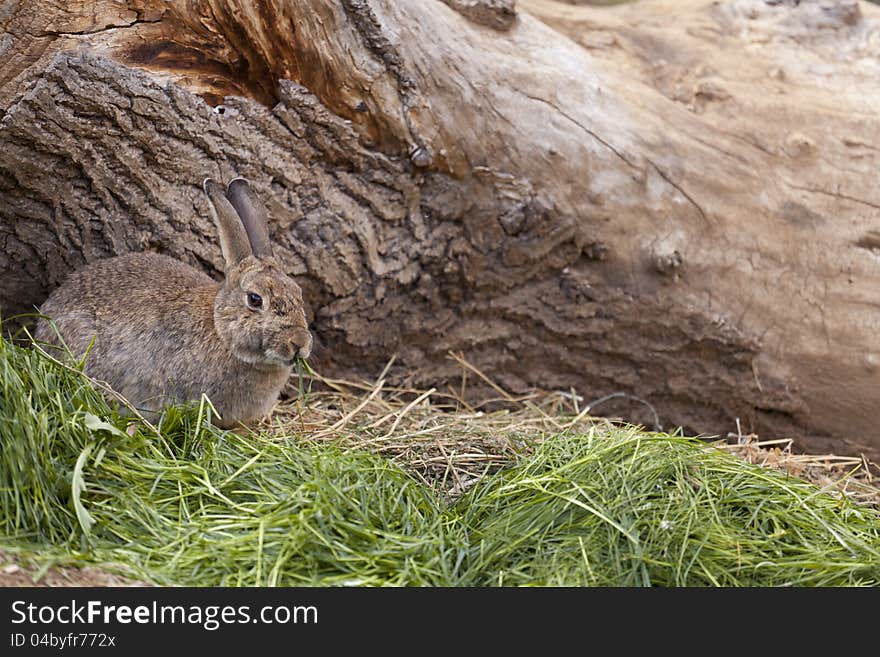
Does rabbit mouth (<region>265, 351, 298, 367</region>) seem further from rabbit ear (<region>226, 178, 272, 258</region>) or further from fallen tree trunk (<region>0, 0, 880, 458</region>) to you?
fallen tree trunk (<region>0, 0, 880, 458</region>)

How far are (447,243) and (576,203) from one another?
2.40ft

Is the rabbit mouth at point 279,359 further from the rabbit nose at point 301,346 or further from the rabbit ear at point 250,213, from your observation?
the rabbit ear at point 250,213

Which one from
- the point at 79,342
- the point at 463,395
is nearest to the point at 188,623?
the point at 79,342

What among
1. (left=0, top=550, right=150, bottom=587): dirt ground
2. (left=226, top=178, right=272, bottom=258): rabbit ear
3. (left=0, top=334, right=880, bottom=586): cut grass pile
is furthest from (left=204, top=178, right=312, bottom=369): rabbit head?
(left=0, top=550, right=150, bottom=587): dirt ground

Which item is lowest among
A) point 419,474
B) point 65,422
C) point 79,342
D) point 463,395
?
point 463,395

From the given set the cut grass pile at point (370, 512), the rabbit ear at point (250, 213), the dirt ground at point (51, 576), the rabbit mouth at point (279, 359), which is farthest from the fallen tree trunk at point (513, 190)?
the dirt ground at point (51, 576)

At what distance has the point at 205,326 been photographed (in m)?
4.64

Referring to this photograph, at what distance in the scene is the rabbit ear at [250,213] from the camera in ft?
15.4

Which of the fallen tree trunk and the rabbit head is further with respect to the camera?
the fallen tree trunk

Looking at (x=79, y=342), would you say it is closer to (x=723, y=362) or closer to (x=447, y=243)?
(x=447, y=243)

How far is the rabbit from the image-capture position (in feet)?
14.5

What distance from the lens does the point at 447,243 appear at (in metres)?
5.48

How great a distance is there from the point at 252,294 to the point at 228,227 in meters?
0.36

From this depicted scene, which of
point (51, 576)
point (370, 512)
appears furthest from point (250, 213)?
point (51, 576)
